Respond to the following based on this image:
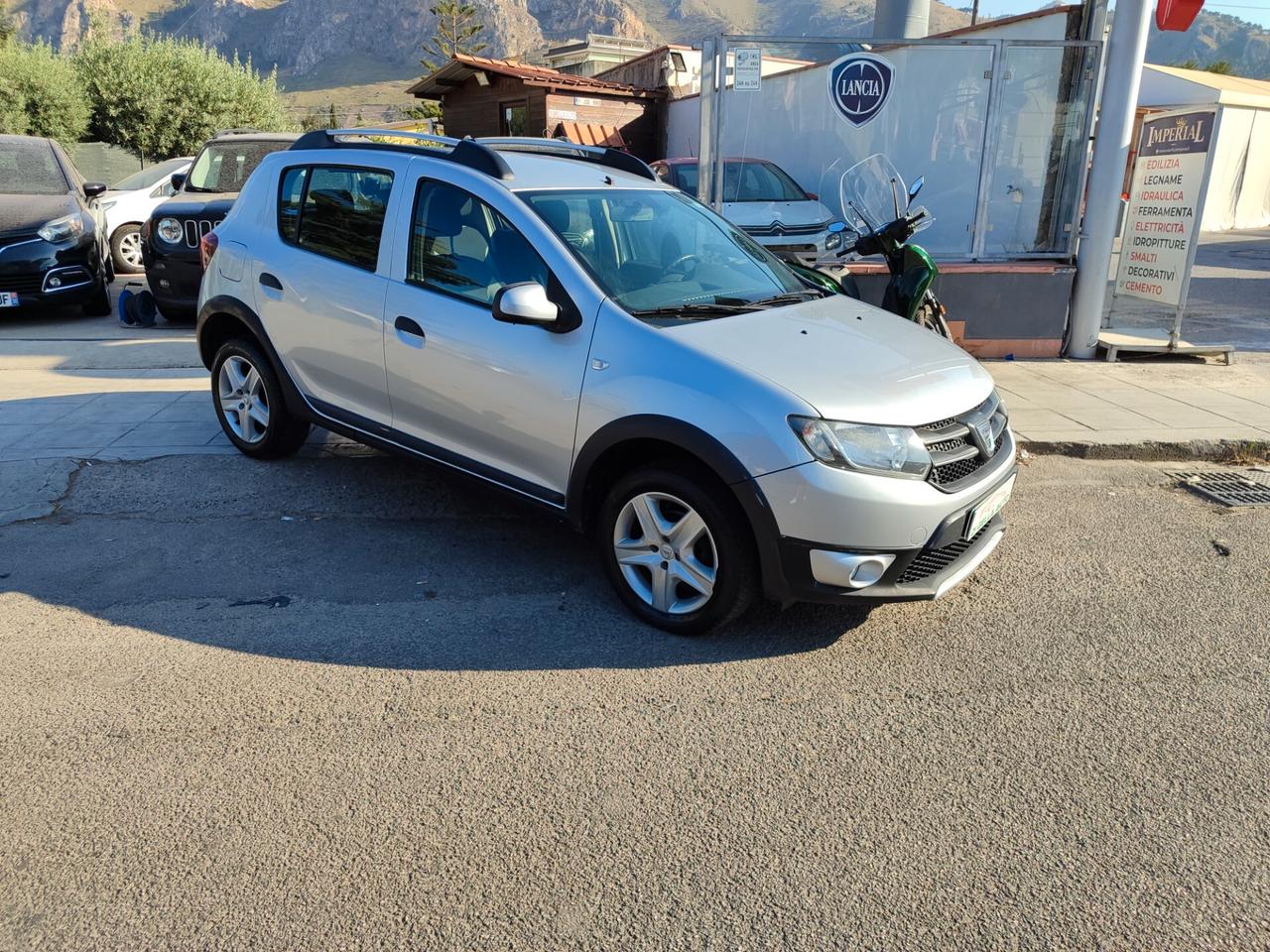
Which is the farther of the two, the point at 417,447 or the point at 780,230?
the point at 780,230

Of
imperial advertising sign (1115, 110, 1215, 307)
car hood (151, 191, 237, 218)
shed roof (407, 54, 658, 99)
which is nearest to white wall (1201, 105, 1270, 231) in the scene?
shed roof (407, 54, 658, 99)

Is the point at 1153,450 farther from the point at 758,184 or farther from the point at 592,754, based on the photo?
the point at 592,754

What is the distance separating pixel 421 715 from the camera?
3.31m

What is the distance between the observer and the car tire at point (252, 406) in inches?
218

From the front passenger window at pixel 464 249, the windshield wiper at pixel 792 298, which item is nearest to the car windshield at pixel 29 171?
the front passenger window at pixel 464 249

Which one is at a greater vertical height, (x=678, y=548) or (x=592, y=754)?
(x=678, y=548)

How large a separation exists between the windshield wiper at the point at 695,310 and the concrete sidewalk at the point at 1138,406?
3.16 m

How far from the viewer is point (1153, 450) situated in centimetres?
650

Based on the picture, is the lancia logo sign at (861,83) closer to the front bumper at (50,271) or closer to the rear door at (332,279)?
the rear door at (332,279)

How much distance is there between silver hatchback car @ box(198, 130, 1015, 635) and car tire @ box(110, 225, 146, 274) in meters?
9.36

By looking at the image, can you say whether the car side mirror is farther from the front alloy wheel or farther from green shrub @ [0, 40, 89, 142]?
green shrub @ [0, 40, 89, 142]

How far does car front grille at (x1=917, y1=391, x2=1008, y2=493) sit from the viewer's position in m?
3.60

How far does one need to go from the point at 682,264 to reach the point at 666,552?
4.88ft

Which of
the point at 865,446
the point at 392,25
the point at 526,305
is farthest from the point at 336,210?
the point at 392,25
